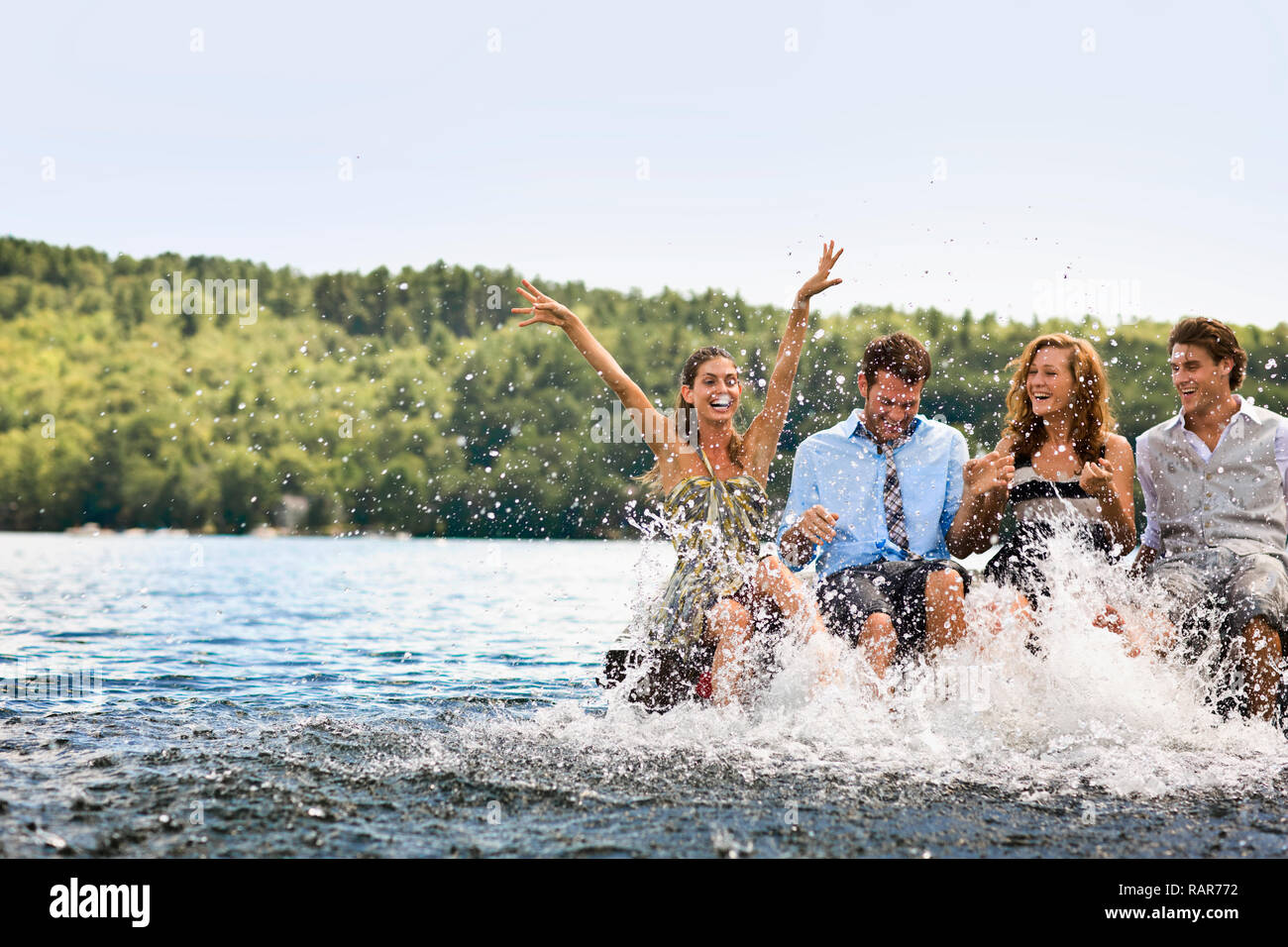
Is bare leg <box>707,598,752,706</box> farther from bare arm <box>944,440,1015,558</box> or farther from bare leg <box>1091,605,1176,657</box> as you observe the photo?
bare leg <box>1091,605,1176,657</box>

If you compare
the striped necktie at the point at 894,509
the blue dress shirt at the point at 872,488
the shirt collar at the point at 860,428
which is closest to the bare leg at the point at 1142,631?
the blue dress shirt at the point at 872,488

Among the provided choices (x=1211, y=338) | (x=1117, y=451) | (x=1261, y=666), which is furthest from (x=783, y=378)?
(x=1261, y=666)

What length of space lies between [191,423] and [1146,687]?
71.5 metres

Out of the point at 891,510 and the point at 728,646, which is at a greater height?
the point at 891,510

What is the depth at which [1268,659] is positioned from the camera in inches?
244

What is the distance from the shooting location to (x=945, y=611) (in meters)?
6.13

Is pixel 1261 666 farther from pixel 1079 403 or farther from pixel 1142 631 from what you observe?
pixel 1079 403

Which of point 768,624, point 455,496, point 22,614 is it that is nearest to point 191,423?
point 455,496

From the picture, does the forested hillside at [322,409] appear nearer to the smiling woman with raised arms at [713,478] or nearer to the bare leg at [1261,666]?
the smiling woman with raised arms at [713,478]

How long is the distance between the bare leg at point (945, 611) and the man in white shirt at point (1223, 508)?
1.28 meters

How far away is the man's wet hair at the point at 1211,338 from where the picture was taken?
6516mm

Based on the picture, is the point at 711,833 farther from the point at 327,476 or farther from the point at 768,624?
the point at 327,476

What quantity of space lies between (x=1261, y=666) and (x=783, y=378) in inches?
119
